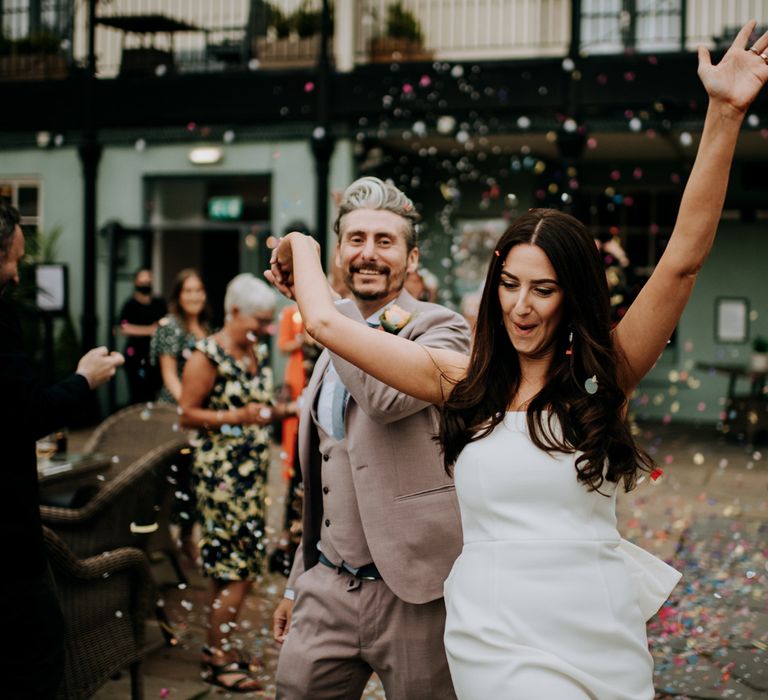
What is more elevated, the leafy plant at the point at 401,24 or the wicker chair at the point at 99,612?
the leafy plant at the point at 401,24

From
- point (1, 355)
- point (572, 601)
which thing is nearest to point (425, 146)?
point (1, 355)

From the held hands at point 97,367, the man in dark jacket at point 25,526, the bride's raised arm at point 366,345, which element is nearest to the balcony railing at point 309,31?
the held hands at point 97,367

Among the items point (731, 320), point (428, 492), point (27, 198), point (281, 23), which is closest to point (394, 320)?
point (428, 492)

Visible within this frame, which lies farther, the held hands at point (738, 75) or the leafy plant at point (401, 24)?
the leafy plant at point (401, 24)

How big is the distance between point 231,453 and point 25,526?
6.92 feet

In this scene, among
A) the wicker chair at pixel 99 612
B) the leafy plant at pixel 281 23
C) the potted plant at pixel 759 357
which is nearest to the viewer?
the wicker chair at pixel 99 612

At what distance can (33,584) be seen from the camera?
2.95 metres

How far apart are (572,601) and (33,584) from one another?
163 cm

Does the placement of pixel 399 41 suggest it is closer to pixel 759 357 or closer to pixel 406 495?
pixel 759 357

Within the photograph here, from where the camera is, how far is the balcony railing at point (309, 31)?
13.4m

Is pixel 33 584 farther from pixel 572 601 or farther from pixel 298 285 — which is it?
pixel 572 601

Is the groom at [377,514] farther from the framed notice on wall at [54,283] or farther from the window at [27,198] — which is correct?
the window at [27,198]

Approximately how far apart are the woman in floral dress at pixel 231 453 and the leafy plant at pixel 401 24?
887 cm

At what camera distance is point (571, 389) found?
7.34 ft
